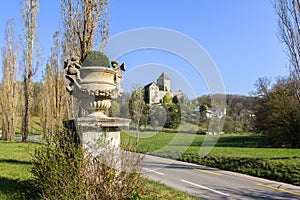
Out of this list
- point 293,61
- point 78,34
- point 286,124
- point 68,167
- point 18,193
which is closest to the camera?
point 68,167

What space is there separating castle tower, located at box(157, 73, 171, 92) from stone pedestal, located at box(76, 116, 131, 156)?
3917 mm

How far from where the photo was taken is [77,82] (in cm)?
480

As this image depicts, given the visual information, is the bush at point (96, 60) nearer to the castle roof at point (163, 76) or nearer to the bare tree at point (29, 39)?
the castle roof at point (163, 76)

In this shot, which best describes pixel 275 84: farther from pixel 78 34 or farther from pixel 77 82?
pixel 77 82

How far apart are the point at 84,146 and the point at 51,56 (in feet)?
57.1

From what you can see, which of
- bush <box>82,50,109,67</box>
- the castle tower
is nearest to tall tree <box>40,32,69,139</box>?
the castle tower

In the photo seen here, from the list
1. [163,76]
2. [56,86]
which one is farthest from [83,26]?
[56,86]

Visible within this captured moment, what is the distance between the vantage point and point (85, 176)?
3822 millimetres

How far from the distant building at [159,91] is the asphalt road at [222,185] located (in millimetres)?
2526

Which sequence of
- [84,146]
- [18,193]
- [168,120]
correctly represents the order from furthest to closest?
[168,120] < [18,193] < [84,146]

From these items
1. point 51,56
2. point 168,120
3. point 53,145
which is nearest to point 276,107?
point 168,120

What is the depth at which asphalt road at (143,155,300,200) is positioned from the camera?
6.91 m

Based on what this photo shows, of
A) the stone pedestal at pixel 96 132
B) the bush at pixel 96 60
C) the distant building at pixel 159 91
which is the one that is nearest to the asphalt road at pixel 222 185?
the stone pedestal at pixel 96 132

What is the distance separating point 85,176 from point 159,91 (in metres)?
6.44
